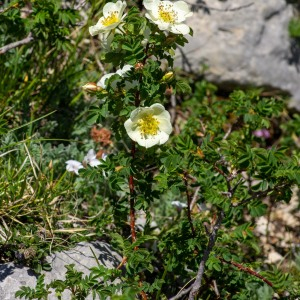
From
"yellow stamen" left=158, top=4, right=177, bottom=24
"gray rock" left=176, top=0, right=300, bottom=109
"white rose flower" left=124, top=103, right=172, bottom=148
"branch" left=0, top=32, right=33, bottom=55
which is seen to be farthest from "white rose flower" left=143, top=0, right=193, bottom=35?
"gray rock" left=176, top=0, right=300, bottom=109

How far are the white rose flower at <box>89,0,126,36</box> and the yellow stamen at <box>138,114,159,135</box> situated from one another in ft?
1.50

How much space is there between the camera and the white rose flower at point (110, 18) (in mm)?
2803

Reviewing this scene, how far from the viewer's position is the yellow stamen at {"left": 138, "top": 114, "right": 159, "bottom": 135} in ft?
9.37

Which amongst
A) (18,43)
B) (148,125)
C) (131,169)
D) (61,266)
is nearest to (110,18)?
(148,125)

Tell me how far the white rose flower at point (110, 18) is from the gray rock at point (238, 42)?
228 cm

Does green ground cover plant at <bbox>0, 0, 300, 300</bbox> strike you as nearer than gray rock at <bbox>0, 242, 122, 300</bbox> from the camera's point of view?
Yes

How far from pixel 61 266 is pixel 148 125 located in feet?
3.13

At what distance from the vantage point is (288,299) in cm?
314

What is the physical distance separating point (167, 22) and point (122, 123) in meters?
0.58

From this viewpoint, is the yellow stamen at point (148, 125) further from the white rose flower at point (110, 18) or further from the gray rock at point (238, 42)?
the gray rock at point (238, 42)

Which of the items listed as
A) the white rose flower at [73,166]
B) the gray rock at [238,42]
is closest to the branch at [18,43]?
the white rose flower at [73,166]

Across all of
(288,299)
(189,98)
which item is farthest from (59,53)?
(288,299)

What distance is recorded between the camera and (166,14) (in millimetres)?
2809

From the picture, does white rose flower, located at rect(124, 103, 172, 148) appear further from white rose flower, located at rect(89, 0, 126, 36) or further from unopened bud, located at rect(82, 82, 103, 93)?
white rose flower, located at rect(89, 0, 126, 36)
